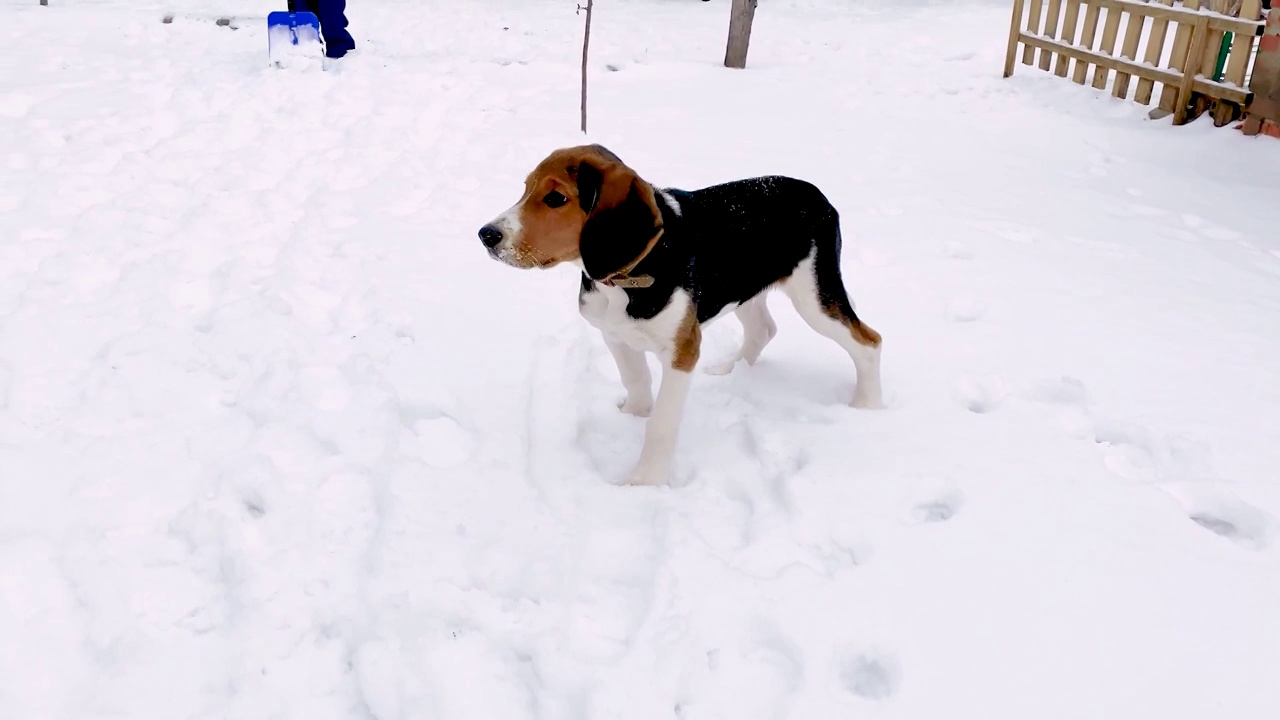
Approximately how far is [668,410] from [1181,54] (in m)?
7.55

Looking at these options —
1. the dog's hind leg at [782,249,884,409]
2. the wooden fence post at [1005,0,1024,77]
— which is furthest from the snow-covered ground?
the wooden fence post at [1005,0,1024,77]

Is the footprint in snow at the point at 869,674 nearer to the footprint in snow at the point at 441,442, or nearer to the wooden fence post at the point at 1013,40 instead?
the footprint in snow at the point at 441,442

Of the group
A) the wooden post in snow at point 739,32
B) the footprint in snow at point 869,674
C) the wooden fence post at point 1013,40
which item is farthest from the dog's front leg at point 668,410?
the wooden fence post at point 1013,40

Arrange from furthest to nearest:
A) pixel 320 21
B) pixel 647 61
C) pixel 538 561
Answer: pixel 647 61 → pixel 320 21 → pixel 538 561

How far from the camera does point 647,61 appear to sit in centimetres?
1066

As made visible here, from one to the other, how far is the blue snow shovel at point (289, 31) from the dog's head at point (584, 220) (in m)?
7.06

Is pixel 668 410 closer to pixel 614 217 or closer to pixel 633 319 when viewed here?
pixel 633 319

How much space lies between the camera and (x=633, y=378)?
3584 millimetres

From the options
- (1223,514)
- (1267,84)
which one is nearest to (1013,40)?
(1267,84)

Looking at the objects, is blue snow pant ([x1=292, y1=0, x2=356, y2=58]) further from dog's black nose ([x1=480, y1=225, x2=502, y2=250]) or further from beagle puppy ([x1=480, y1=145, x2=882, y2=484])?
dog's black nose ([x1=480, y1=225, x2=502, y2=250])

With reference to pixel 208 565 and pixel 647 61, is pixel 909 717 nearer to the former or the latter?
pixel 208 565

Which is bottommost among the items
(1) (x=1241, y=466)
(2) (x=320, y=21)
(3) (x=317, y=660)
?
(3) (x=317, y=660)

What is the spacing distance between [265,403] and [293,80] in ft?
19.5

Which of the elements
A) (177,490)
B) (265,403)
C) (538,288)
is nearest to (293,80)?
(538,288)
